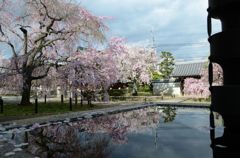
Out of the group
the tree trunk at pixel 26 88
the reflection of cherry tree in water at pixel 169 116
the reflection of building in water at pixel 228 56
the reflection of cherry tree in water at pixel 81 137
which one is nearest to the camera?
the reflection of building in water at pixel 228 56

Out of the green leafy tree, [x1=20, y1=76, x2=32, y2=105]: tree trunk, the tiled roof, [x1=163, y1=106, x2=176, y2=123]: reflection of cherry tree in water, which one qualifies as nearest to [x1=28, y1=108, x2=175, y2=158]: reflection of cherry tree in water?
[x1=163, y1=106, x2=176, y2=123]: reflection of cherry tree in water

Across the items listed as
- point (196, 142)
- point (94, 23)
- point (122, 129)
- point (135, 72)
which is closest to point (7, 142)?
point (122, 129)

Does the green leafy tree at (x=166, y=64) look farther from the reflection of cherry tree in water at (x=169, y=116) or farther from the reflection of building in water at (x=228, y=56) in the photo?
the reflection of building in water at (x=228, y=56)

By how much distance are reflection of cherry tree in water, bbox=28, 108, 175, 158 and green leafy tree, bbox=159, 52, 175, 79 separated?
39398mm

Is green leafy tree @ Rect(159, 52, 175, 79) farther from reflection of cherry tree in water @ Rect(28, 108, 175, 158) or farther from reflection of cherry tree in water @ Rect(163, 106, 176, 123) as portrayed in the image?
reflection of cherry tree in water @ Rect(28, 108, 175, 158)

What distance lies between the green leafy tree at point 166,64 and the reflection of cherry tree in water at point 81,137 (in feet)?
129

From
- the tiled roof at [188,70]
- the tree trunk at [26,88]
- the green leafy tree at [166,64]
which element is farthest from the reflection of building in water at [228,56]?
the green leafy tree at [166,64]

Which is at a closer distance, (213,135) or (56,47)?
(213,135)

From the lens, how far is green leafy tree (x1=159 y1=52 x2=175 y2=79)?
175 ft

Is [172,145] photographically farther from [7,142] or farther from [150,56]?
[150,56]

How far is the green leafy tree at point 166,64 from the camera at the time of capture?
175 feet

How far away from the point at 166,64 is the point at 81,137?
4376cm

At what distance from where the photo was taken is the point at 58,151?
8.90 metres

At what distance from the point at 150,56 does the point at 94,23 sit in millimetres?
24812
